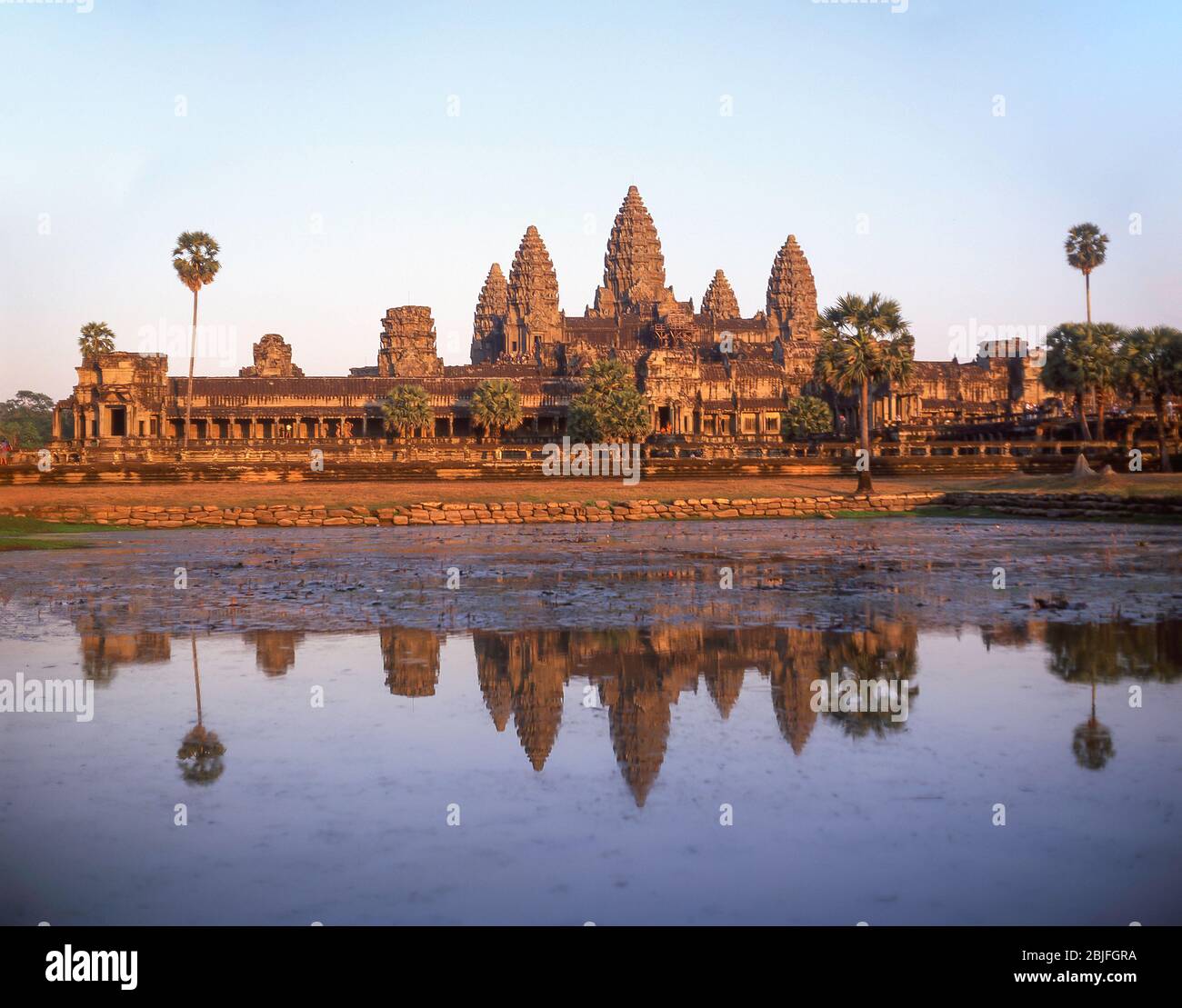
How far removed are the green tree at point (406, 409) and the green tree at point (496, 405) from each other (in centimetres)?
530

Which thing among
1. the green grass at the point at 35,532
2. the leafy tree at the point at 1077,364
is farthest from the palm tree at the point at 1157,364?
the green grass at the point at 35,532

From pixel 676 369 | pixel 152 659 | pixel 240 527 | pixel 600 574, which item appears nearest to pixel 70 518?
pixel 240 527

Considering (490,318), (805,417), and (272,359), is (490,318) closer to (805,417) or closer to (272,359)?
(272,359)

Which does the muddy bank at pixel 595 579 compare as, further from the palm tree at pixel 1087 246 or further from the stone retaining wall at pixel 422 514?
the palm tree at pixel 1087 246

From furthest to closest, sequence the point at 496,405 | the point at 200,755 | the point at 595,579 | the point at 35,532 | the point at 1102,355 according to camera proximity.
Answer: the point at 496,405
the point at 1102,355
the point at 35,532
the point at 595,579
the point at 200,755

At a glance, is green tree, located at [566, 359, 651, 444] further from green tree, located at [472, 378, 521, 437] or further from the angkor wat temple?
green tree, located at [472, 378, 521, 437]

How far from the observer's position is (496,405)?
340ft

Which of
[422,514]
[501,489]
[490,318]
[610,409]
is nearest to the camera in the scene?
[422,514]

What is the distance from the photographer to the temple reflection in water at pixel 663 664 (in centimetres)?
912

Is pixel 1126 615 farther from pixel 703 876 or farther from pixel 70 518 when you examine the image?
pixel 70 518

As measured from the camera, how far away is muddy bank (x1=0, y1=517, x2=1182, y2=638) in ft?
50.6

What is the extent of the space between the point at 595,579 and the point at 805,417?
80.9 meters

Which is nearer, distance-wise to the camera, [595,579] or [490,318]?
[595,579]
